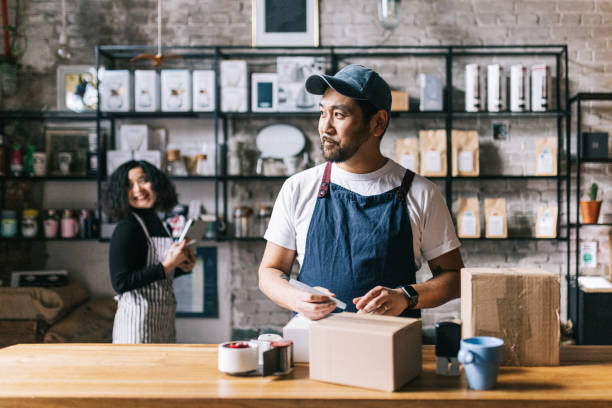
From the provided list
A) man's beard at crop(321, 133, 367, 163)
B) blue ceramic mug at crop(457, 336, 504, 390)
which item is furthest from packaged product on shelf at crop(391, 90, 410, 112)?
blue ceramic mug at crop(457, 336, 504, 390)

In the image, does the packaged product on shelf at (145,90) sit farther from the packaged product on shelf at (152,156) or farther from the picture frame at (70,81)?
the picture frame at (70,81)

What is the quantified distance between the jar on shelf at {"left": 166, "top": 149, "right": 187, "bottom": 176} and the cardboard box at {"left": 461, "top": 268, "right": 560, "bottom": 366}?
3.05 meters

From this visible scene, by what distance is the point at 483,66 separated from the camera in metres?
4.25

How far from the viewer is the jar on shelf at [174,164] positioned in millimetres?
4145

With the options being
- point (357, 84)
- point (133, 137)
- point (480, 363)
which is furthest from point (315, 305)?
point (133, 137)

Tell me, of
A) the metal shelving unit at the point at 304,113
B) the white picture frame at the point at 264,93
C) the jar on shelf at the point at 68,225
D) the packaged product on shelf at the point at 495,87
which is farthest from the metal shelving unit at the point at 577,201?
the jar on shelf at the point at 68,225

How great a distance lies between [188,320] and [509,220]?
2.68 metres

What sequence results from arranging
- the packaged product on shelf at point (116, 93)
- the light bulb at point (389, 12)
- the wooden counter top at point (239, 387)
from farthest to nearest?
the packaged product on shelf at point (116, 93), the light bulb at point (389, 12), the wooden counter top at point (239, 387)

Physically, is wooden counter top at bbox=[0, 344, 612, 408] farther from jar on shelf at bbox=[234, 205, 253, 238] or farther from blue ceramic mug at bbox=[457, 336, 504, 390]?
jar on shelf at bbox=[234, 205, 253, 238]

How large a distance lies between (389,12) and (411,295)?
2663 mm

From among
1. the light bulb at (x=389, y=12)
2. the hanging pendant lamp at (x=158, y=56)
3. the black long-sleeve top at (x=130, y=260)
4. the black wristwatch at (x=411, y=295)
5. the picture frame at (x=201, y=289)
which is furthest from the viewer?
the picture frame at (x=201, y=289)

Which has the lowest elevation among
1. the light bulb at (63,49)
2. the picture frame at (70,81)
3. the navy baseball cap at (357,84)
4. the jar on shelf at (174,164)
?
the jar on shelf at (174,164)

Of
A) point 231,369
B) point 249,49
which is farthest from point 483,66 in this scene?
point 231,369

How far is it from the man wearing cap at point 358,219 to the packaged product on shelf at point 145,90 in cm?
240
